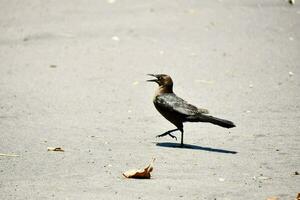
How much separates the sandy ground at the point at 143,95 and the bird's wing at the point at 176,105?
406mm

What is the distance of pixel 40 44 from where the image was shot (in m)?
12.8

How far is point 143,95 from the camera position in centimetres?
1027

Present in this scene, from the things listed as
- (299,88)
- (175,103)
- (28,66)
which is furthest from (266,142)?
(28,66)

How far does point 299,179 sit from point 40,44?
24.2 feet

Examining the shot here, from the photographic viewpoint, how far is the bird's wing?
804cm

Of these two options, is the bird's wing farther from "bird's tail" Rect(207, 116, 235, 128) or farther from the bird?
"bird's tail" Rect(207, 116, 235, 128)

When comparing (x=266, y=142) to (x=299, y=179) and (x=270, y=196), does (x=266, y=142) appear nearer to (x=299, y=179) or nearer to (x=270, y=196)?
(x=299, y=179)

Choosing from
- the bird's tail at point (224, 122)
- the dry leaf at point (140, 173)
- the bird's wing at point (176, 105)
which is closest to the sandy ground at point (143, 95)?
the dry leaf at point (140, 173)

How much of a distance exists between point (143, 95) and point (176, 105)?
86.3 inches

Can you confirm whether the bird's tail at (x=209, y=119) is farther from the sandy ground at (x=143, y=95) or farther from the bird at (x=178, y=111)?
the sandy ground at (x=143, y=95)

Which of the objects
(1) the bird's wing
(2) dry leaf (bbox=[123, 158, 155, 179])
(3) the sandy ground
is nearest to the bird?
(1) the bird's wing

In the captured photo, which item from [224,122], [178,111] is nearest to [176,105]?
[178,111]

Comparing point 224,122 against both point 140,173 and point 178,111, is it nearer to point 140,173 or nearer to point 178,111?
point 178,111

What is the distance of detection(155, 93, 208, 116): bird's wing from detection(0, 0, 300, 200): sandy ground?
406 mm
